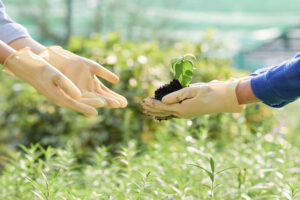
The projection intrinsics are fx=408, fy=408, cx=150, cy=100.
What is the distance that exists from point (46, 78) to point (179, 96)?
0.59 m

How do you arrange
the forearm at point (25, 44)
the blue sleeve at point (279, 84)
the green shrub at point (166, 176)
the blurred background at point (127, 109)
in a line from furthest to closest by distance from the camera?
the blurred background at point (127, 109) → the forearm at point (25, 44) → the green shrub at point (166, 176) → the blue sleeve at point (279, 84)

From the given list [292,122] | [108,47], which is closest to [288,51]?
[292,122]

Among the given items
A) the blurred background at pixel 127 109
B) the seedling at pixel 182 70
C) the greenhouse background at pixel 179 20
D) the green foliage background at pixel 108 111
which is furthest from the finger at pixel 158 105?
the greenhouse background at pixel 179 20

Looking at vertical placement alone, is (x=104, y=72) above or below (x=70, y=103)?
above

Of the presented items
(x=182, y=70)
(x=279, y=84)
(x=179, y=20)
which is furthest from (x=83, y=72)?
(x=179, y=20)

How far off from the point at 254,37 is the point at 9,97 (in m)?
10.2

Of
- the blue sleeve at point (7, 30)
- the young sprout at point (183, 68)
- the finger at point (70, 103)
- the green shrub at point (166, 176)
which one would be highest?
the blue sleeve at point (7, 30)

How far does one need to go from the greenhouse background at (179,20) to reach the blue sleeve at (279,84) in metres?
8.80

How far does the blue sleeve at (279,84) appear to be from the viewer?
1493 millimetres

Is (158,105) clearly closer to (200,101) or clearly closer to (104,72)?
(200,101)

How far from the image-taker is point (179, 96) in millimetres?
1854

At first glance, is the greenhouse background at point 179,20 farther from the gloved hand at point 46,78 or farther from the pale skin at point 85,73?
the gloved hand at point 46,78

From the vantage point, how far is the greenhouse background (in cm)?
1056

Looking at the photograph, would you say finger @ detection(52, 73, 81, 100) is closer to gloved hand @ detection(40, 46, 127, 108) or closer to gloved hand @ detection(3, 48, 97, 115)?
gloved hand @ detection(3, 48, 97, 115)
